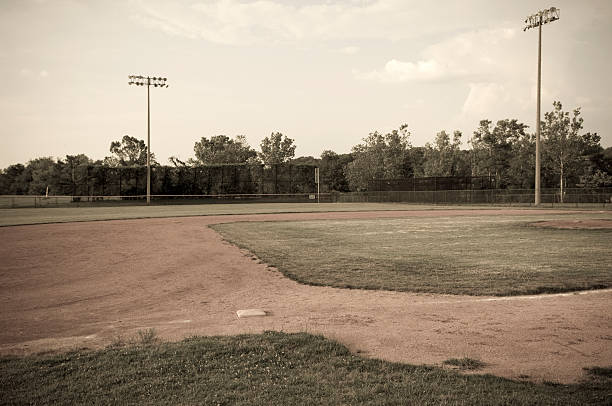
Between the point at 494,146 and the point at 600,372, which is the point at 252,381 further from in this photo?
the point at 494,146

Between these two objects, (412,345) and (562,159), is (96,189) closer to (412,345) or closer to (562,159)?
(562,159)

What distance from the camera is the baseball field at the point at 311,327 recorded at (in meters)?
3.79

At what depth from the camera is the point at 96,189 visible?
57.3 m

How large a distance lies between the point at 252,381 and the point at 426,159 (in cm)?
7665

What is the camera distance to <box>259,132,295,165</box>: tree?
89750 millimetres

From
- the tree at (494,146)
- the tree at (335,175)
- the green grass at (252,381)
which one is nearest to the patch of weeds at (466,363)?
the green grass at (252,381)

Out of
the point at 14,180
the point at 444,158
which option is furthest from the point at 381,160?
the point at 14,180

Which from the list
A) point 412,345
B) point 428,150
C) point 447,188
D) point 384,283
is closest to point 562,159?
point 447,188

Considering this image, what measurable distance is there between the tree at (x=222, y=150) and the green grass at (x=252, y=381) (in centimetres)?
8342

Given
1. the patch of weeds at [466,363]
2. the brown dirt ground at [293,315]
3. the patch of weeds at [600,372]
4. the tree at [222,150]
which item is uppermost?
the tree at [222,150]

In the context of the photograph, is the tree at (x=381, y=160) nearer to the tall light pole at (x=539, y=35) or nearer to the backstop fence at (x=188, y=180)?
the backstop fence at (x=188, y=180)

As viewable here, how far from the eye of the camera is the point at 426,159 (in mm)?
77250

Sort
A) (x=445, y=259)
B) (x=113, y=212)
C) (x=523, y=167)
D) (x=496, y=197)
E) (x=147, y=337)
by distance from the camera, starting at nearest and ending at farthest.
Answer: (x=147, y=337) < (x=445, y=259) < (x=113, y=212) < (x=496, y=197) < (x=523, y=167)

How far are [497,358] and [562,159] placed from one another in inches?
2025
